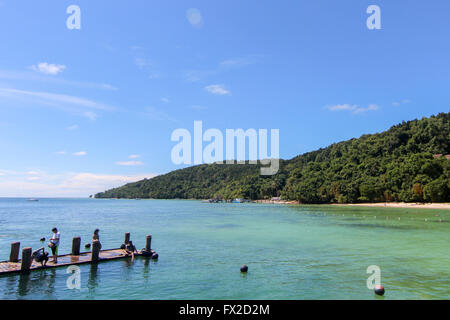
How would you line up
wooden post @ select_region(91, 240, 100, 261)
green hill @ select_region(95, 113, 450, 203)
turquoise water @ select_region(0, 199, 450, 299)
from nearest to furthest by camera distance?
turquoise water @ select_region(0, 199, 450, 299), wooden post @ select_region(91, 240, 100, 261), green hill @ select_region(95, 113, 450, 203)

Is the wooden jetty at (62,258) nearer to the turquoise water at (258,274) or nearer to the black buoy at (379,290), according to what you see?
Result: the turquoise water at (258,274)

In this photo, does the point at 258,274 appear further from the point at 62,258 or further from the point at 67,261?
the point at 62,258

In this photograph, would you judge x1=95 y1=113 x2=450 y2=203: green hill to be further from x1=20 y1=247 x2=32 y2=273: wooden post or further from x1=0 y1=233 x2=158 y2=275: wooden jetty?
x1=20 y1=247 x2=32 y2=273: wooden post

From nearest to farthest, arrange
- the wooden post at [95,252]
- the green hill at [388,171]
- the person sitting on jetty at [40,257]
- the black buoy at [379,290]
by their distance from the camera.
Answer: the black buoy at [379,290]
the person sitting on jetty at [40,257]
the wooden post at [95,252]
the green hill at [388,171]

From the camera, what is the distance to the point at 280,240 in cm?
3506

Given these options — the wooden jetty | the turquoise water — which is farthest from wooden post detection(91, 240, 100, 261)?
the turquoise water

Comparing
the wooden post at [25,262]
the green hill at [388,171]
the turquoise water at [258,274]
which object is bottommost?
the turquoise water at [258,274]

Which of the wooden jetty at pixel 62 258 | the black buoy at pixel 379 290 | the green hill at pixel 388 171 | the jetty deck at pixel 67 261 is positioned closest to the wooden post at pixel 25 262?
the wooden jetty at pixel 62 258

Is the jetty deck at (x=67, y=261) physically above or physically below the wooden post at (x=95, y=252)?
below

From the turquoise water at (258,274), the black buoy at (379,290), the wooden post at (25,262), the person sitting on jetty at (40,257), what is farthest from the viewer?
the person sitting on jetty at (40,257)

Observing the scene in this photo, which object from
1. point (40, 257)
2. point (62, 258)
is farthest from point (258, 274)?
point (62, 258)
